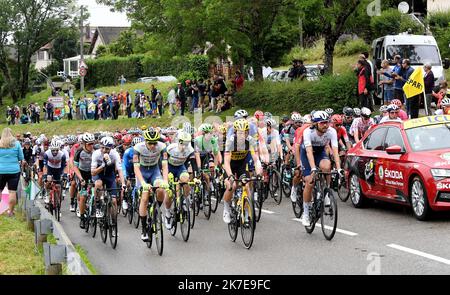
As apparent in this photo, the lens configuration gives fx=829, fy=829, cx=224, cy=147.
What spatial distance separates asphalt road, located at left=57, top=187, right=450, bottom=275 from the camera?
1088cm

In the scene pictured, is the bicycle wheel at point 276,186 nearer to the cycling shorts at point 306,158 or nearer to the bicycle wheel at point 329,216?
the cycling shorts at point 306,158

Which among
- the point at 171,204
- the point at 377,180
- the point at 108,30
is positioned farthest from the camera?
the point at 108,30

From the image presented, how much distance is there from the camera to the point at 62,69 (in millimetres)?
97812

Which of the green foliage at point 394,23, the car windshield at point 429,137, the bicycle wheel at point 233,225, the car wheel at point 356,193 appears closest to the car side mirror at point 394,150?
the car windshield at point 429,137

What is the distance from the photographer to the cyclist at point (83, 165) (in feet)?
52.3

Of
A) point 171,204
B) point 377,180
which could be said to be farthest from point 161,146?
point 377,180

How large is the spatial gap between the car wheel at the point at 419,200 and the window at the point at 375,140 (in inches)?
67.9

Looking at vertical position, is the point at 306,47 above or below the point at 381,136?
above

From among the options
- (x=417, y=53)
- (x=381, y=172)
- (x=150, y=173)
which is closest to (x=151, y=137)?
(x=150, y=173)

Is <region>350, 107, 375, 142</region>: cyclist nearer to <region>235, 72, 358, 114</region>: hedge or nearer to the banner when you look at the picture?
the banner

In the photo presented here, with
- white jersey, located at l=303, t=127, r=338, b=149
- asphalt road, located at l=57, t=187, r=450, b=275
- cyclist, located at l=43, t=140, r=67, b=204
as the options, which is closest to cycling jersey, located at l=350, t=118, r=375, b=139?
asphalt road, located at l=57, t=187, r=450, b=275

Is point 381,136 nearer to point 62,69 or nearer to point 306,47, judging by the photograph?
point 306,47
